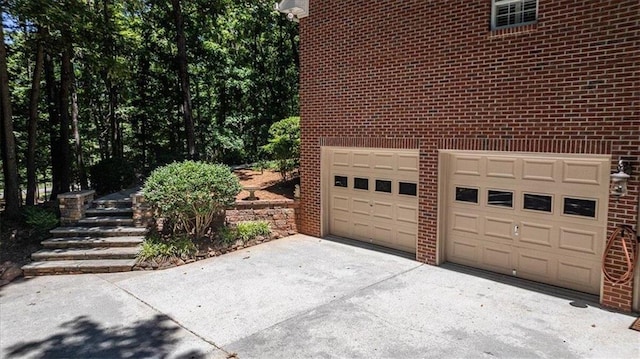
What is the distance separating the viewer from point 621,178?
5312 millimetres

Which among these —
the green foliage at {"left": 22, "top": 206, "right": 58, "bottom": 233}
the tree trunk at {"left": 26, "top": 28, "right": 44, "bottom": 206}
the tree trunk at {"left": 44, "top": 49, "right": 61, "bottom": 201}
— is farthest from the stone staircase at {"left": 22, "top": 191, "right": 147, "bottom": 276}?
the tree trunk at {"left": 44, "top": 49, "right": 61, "bottom": 201}

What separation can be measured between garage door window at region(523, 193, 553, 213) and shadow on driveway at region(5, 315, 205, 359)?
5.48 m

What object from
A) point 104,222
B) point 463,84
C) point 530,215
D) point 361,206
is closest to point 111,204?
point 104,222

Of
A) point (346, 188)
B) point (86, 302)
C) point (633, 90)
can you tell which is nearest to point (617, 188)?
point (633, 90)

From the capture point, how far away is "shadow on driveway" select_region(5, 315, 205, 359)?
4.76 metres

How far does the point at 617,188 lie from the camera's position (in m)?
5.38

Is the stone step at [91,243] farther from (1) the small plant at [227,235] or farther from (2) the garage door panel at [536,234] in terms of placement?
(2) the garage door panel at [536,234]

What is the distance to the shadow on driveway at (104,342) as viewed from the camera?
476 centimetres

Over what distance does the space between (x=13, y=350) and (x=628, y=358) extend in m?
7.05

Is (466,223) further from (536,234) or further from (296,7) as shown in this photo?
(296,7)

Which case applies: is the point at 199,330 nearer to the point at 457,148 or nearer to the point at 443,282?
the point at 443,282

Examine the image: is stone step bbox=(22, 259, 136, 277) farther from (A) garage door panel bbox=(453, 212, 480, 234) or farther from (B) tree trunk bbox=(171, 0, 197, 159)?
(B) tree trunk bbox=(171, 0, 197, 159)

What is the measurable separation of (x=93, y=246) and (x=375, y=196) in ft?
19.8

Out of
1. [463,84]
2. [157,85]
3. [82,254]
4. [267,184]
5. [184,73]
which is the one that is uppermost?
[157,85]
